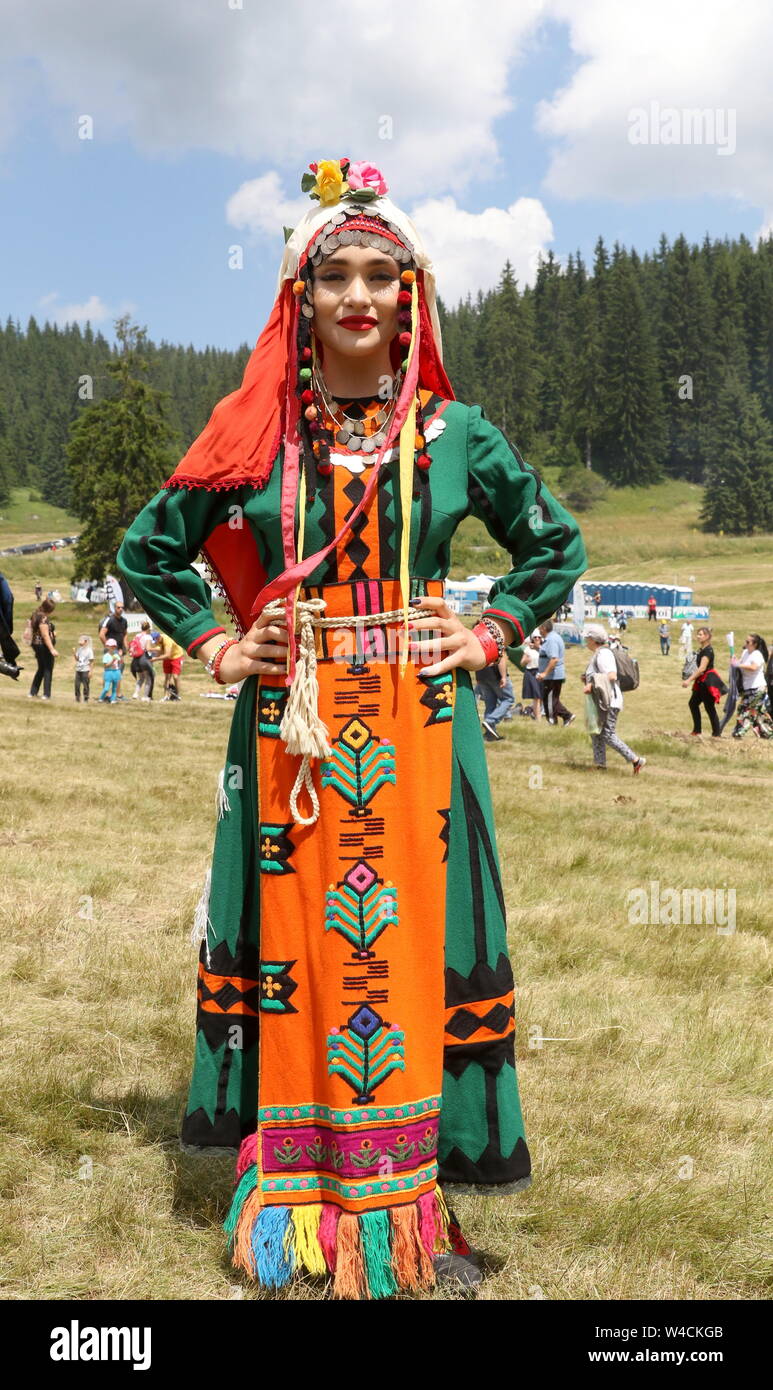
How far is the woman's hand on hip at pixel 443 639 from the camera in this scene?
10.2 feet

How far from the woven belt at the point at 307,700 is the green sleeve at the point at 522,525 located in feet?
1.47

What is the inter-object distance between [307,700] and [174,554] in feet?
2.22

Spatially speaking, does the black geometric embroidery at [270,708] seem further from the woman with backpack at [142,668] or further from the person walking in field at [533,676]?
the woman with backpack at [142,668]

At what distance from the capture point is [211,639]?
3.32m

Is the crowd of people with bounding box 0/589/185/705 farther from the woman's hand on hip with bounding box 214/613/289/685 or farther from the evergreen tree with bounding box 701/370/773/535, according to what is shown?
the evergreen tree with bounding box 701/370/773/535

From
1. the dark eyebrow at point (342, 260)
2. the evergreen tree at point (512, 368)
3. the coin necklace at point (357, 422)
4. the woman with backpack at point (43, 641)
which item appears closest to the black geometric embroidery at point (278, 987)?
the coin necklace at point (357, 422)

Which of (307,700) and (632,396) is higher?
(632,396)

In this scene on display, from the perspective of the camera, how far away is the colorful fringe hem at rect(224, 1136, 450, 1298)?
9.79 feet

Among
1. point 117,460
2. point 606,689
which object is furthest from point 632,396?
point 606,689

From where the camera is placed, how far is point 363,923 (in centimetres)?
302

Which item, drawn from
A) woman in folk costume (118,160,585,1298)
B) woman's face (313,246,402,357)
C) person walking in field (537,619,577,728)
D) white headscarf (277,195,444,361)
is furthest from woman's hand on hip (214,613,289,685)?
person walking in field (537,619,577,728)

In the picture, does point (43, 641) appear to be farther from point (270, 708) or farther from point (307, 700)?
point (307, 700)
